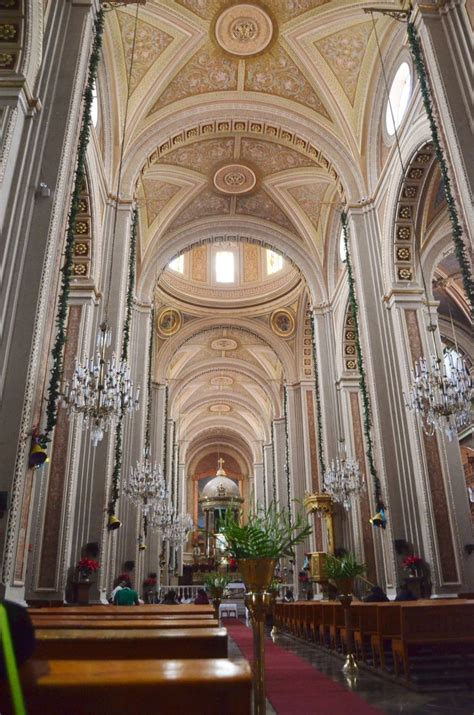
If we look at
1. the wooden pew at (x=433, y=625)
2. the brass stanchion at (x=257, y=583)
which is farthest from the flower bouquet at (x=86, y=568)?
the brass stanchion at (x=257, y=583)

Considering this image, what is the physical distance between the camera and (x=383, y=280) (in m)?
12.0

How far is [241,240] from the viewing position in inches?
727

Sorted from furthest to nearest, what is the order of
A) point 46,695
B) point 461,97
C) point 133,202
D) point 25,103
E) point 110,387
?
point 133,202 → point 110,387 → point 461,97 → point 25,103 → point 46,695

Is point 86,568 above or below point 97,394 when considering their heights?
below

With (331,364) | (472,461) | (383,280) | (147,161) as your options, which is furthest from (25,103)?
(472,461)

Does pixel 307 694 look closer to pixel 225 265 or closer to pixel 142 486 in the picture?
pixel 142 486

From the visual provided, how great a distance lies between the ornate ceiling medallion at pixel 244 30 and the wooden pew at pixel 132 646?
13.5 metres

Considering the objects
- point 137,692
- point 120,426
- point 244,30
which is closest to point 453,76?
point 244,30

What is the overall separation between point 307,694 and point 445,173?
6.72 meters

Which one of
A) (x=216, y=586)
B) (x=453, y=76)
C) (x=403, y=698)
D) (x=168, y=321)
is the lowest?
(x=403, y=698)

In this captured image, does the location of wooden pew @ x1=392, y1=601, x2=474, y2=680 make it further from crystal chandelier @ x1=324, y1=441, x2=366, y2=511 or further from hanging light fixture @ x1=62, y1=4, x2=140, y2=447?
crystal chandelier @ x1=324, y1=441, x2=366, y2=511

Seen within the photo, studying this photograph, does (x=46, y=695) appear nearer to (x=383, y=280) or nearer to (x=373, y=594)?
(x=373, y=594)

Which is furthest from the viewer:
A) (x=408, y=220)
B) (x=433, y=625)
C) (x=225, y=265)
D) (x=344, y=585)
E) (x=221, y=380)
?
(x=221, y=380)

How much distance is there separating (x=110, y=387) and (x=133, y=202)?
617cm
